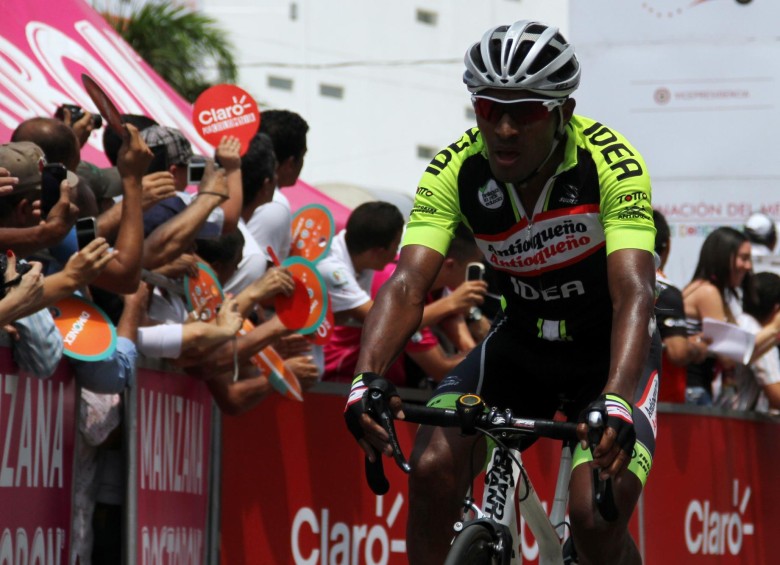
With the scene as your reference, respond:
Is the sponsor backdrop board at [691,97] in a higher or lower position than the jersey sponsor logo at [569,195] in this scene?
higher

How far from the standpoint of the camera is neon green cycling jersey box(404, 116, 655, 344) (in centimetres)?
527

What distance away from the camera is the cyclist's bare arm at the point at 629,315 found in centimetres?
471

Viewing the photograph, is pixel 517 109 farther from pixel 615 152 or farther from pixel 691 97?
pixel 691 97

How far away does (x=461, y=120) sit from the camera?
51531 millimetres

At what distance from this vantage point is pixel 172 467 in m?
6.59

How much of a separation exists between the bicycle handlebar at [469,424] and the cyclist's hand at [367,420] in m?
0.02

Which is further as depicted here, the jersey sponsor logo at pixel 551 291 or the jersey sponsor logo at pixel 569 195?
the jersey sponsor logo at pixel 551 291

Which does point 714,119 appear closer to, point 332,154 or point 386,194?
point 386,194

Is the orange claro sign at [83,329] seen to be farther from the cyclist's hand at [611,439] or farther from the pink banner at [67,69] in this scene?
the cyclist's hand at [611,439]

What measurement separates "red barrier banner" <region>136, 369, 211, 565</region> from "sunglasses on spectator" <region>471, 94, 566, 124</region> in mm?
2091

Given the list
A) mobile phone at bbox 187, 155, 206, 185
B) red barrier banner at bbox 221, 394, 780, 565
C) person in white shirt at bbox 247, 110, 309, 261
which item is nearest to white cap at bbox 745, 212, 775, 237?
red barrier banner at bbox 221, 394, 780, 565

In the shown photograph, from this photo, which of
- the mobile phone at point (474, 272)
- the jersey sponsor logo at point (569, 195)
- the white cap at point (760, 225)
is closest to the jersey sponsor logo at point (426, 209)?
the jersey sponsor logo at point (569, 195)

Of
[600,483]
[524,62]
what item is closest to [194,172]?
[524,62]

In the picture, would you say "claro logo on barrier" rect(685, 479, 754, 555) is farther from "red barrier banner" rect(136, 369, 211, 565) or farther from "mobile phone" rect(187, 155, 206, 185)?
"mobile phone" rect(187, 155, 206, 185)
